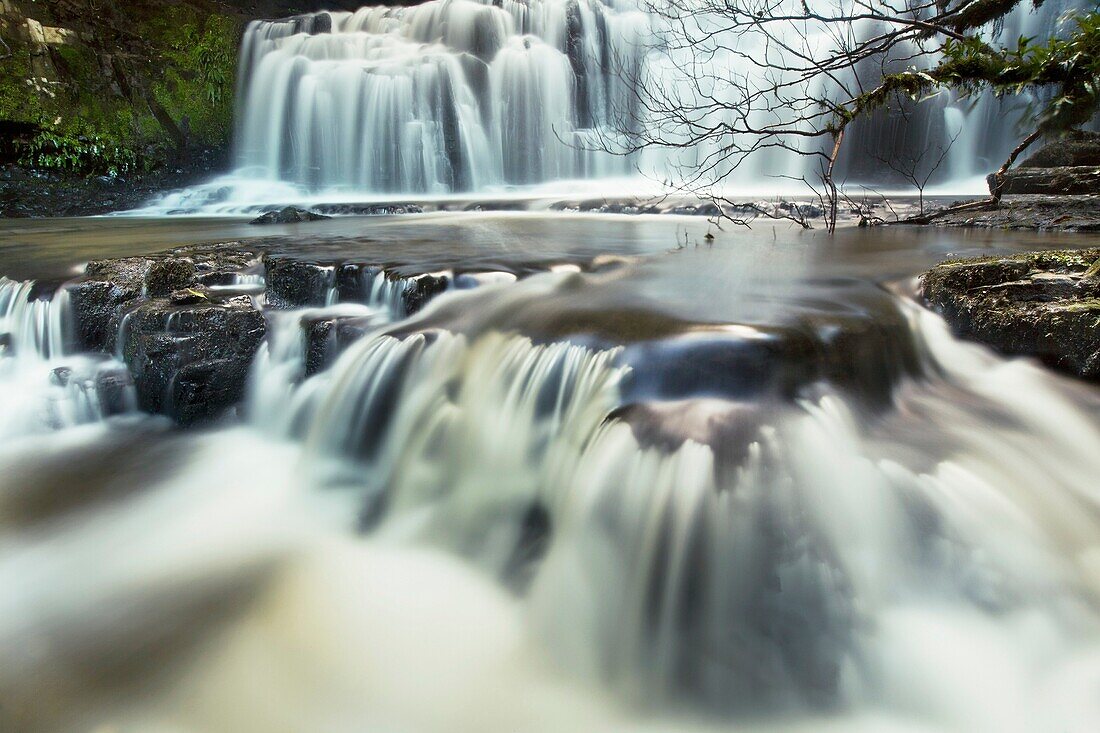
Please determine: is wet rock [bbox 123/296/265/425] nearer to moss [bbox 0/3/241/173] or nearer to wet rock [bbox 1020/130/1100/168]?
wet rock [bbox 1020/130/1100/168]

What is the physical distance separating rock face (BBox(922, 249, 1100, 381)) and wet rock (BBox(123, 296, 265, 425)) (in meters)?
4.23

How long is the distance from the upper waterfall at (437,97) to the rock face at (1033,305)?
10813mm

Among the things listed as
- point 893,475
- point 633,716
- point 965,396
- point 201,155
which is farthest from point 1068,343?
point 201,155

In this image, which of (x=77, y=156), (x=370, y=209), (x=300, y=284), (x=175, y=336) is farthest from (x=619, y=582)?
(x=77, y=156)

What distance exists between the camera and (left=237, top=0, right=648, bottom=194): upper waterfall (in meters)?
14.1

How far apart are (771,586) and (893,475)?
2.22 ft

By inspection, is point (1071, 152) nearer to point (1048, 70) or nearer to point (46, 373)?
point (1048, 70)

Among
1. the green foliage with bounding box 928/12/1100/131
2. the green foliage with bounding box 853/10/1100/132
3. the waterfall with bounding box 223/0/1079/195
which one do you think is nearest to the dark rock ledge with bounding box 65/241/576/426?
the green foliage with bounding box 853/10/1100/132

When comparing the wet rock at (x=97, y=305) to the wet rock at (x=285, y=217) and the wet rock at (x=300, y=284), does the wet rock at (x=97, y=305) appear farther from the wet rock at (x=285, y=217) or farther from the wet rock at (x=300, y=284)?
the wet rock at (x=285, y=217)

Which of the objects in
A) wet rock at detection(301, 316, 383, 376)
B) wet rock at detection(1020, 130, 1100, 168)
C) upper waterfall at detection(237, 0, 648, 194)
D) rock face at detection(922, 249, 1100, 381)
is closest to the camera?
rock face at detection(922, 249, 1100, 381)

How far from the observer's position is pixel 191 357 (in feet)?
13.6

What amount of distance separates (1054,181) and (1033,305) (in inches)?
223

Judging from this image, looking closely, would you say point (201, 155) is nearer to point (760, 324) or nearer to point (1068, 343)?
point (760, 324)

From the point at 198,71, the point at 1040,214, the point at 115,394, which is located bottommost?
the point at 115,394
